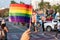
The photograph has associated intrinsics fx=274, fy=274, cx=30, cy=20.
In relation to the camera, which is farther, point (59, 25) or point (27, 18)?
point (59, 25)

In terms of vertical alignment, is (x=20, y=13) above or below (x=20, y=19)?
above

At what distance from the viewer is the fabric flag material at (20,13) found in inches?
362

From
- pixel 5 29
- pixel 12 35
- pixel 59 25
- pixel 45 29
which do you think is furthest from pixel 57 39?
pixel 5 29

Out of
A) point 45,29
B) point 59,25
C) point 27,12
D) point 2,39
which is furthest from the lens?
point 45,29

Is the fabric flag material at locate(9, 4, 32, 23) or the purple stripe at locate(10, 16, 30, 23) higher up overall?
the fabric flag material at locate(9, 4, 32, 23)

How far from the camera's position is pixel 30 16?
30.5 feet

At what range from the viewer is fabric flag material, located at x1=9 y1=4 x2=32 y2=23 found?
9.19 meters

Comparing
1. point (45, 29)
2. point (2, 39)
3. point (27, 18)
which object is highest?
point (27, 18)

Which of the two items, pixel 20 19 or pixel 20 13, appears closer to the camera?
pixel 20 19

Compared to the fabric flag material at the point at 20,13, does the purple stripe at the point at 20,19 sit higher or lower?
lower

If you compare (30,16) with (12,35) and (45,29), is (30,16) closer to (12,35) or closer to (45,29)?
(12,35)

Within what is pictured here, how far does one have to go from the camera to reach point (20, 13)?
938 cm

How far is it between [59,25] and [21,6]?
13670 millimetres

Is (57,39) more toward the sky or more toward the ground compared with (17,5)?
more toward the ground
